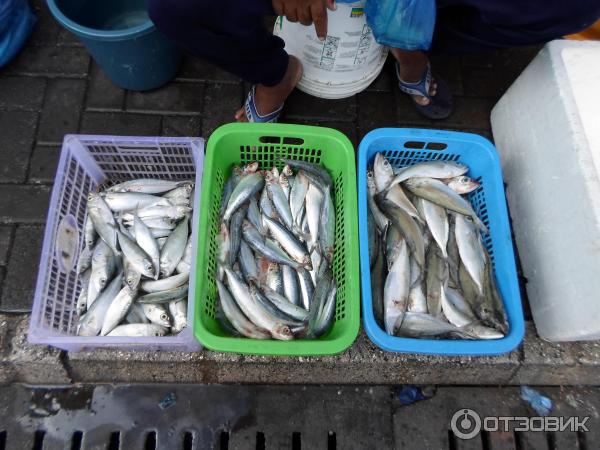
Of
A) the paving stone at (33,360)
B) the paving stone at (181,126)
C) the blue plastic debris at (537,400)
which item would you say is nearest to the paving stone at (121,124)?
the paving stone at (181,126)

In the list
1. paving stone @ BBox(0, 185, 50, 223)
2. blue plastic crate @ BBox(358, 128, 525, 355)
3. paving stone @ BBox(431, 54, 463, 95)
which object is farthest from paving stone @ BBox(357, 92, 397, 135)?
paving stone @ BBox(0, 185, 50, 223)

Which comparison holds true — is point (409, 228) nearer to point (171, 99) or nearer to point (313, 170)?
point (313, 170)

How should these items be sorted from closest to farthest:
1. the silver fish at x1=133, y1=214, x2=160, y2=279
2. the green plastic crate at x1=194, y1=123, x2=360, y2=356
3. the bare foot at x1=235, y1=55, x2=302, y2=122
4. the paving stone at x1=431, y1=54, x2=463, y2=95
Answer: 1. the green plastic crate at x1=194, y1=123, x2=360, y2=356
2. the silver fish at x1=133, y1=214, x2=160, y2=279
3. the bare foot at x1=235, y1=55, x2=302, y2=122
4. the paving stone at x1=431, y1=54, x2=463, y2=95

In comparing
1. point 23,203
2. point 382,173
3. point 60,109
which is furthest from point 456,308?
point 60,109

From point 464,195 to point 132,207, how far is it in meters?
1.80

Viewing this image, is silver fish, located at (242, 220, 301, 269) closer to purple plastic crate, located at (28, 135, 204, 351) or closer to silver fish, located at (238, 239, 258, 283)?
silver fish, located at (238, 239, 258, 283)

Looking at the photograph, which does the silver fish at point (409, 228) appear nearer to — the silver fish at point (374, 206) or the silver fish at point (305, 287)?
the silver fish at point (374, 206)

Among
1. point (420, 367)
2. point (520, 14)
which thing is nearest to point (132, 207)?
point (420, 367)

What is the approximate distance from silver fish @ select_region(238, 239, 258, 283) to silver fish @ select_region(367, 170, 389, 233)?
2.16ft

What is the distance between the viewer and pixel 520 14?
1.94m

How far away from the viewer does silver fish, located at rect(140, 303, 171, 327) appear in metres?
2.04

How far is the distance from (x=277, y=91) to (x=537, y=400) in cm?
220

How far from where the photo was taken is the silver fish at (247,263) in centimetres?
211

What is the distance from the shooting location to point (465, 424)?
87.4 inches
